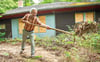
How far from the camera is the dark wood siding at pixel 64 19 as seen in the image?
11203 mm

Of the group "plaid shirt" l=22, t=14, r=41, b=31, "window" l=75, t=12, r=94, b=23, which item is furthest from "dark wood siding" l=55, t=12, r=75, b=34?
"plaid shirt" l=22, t=14, r=41, b=31

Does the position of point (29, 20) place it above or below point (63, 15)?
above

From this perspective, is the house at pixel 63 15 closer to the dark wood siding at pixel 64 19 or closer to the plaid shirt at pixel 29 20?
the dark wood siding at pixel 64 19

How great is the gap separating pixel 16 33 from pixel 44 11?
3.51 m

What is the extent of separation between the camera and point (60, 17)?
1123 centimetres

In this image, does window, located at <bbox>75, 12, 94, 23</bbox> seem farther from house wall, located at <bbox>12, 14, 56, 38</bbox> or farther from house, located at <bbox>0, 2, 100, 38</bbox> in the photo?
house wall, located at <bbox>12, 14, 56, 38</bbox>

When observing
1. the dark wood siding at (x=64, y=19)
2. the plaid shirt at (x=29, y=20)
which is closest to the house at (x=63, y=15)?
the dark wood siding at (x=64, y=19)

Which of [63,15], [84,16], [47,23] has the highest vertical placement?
[63,15]

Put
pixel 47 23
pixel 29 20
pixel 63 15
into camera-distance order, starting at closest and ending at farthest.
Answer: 1. pixel 29 20
2. pixel 63 15
3. pixel 47 23

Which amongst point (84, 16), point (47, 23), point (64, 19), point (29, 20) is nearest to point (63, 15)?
point (64, 19)

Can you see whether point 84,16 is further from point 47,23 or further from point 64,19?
point 47,23

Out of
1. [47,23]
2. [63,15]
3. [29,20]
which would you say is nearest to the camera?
[29,20]

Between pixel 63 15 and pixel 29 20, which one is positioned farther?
pixel 63 15

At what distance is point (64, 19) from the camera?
1128 cm
